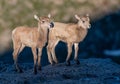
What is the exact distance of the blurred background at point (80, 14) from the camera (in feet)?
148

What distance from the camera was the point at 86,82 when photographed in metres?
19.1

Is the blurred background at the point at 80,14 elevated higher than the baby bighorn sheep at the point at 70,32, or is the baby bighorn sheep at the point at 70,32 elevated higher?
the baby bighorn sheep at the point at 70,32

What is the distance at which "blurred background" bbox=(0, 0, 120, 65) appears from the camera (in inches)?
1781

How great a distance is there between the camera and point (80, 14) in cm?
4941

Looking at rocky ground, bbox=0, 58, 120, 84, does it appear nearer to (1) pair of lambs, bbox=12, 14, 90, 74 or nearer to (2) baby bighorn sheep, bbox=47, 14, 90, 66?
(1) pair of lambs, bbox=12, 14, 90, 74

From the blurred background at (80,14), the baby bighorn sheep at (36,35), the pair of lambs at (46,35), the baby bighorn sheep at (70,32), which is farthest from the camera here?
the blurred background at (80,14)

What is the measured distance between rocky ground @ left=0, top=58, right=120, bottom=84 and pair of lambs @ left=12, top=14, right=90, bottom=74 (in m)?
0.48

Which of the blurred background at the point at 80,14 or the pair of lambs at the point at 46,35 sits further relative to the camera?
the blurred background at the point at 80,14

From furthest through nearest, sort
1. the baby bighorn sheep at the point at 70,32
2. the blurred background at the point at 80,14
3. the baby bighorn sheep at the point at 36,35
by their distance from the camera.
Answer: the blurred background at the point at 80,14 < the baby bighorn sheep at the point at 70,32 < the baby bighorn sheep at the point at 36,35

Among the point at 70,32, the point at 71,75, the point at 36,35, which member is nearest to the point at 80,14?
the point at 70,32

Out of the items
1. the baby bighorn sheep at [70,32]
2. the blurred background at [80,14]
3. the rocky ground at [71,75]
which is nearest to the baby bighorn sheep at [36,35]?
the rocky ground at [71,75]

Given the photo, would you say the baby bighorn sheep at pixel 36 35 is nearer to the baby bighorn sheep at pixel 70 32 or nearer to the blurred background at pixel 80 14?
the baby bighorn sheep at pixel 70 32

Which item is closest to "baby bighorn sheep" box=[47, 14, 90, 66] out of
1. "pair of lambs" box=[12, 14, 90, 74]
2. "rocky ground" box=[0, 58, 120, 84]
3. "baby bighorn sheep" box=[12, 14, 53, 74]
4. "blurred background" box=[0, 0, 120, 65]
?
"pair of lambs" box=[12, 14, 90, 74]

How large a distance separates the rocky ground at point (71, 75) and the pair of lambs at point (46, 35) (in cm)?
48
